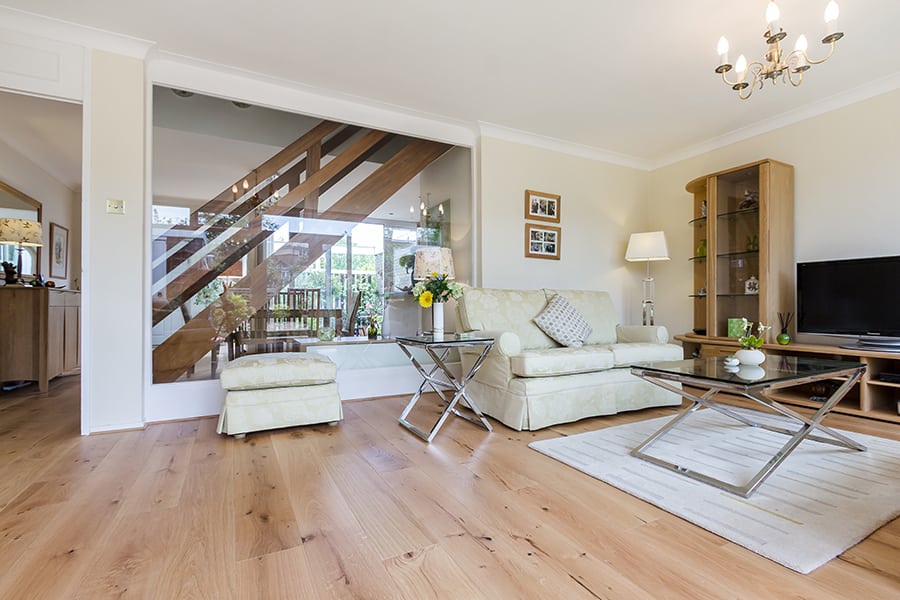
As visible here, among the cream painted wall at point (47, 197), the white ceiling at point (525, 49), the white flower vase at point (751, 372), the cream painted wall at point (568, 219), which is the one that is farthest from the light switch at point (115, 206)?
the white flower vase at point (751, 372)

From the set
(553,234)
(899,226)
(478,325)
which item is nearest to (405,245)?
(478,325)

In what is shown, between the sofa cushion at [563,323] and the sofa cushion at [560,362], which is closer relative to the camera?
the sofa cushion at [560,362]

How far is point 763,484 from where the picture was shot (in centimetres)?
201

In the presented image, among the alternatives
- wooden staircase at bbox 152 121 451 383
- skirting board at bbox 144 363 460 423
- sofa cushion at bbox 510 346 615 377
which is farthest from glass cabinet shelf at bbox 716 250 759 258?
skirting board at bbox 144 363 460 423

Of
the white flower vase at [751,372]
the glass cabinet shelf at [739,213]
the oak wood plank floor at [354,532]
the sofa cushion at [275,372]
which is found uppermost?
the glass cabinet shelf at [739,213]

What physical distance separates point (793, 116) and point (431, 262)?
357 centimetres

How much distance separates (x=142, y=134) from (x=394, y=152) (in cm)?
197

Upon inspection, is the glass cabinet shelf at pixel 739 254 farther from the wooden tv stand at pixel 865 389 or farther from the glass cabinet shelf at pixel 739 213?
A: the wooden tv stand at pixel 865 389

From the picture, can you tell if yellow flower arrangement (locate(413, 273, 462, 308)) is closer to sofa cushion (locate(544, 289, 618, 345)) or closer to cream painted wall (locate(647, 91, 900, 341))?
sofa cushion (locate(544, 289, 618, 345))

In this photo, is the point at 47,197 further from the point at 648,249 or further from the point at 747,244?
the point at 747,244

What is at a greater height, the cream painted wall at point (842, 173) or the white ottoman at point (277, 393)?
the cream painted wall at point (842, 173)

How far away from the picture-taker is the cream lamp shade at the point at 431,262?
3.93 metres

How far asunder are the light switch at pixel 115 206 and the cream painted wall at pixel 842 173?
5.40 meters

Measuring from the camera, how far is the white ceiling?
257 centimetres
